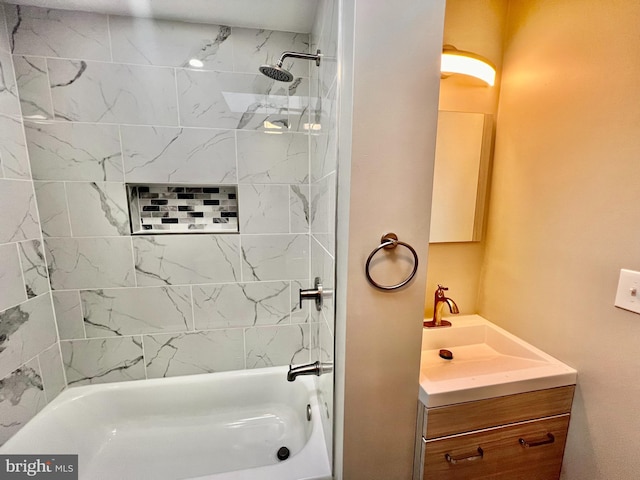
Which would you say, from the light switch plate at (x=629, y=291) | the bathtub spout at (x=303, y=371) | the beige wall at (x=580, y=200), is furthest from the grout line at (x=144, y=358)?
the light switch plate at (x=629, y=291)

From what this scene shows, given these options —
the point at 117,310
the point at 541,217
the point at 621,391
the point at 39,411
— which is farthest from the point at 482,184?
the point at 39,411

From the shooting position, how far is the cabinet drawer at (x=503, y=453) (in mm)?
836

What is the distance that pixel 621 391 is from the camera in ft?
2.70

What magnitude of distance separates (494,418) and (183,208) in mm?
1671

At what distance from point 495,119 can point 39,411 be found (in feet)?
8.53

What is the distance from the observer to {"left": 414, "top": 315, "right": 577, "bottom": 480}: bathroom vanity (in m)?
0.82

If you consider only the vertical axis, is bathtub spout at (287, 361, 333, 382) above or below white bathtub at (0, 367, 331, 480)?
above

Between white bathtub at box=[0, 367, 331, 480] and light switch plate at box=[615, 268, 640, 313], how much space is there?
1182 millimetres

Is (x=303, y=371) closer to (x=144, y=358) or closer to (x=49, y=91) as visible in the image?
(x=144, y=358)

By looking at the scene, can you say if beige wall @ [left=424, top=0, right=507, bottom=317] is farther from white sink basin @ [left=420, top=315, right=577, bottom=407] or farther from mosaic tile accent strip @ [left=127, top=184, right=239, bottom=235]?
mosaic tile accent strip @ [left=127, top=184, right=239, bottom=235]

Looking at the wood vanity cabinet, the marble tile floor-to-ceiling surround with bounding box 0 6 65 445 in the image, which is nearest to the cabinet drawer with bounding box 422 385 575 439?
the wood vanity cabinet

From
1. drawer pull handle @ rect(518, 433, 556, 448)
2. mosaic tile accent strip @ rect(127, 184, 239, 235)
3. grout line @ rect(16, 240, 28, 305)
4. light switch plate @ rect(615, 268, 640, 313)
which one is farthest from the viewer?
mosaic tile accent strip @ rect(127, 184, 239, 235)

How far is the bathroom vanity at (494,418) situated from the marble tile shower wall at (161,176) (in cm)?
88

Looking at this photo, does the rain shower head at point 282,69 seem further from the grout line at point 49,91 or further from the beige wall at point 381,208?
the grout line at point 49,91
